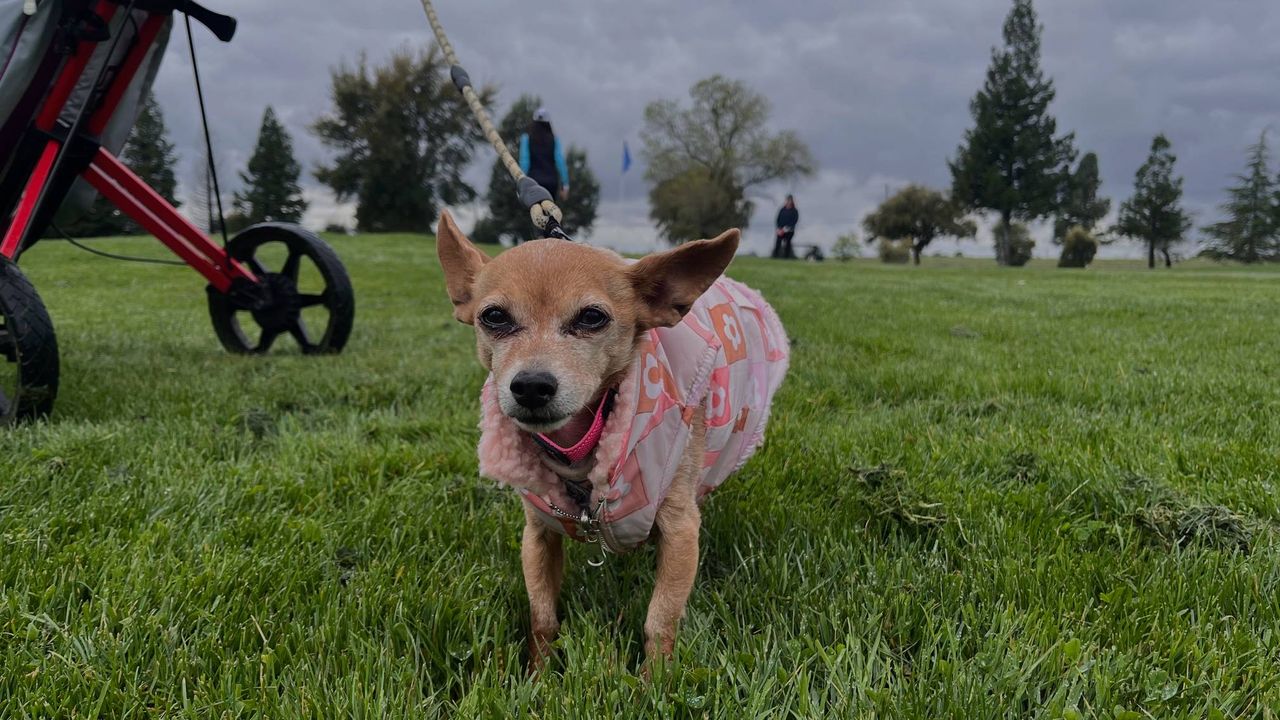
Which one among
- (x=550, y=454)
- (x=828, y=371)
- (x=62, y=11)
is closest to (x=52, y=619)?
(x=550, y=454)

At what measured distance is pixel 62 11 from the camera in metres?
3.56

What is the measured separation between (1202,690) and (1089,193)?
264ft

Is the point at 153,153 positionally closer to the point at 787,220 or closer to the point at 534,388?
the point at 787,220

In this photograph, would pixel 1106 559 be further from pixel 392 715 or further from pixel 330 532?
pixel 330 532

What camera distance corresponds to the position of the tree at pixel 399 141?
149 feet

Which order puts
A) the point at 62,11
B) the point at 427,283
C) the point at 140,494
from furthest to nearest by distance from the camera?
the point at 427,283
the point at 62,11
the point at 140,494

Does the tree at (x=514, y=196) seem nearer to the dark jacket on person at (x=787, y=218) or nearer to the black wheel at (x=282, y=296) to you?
the dark jacket on person at (x=787, y=218)

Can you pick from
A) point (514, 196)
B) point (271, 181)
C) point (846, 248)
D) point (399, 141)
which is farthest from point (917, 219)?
point (271, 181)

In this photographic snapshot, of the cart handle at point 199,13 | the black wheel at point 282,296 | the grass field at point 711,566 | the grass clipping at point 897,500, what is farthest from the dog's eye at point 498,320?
the black wheel at point 282,296

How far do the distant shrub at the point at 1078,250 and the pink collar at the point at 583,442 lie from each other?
168 ft

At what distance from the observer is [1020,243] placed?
5672 cm

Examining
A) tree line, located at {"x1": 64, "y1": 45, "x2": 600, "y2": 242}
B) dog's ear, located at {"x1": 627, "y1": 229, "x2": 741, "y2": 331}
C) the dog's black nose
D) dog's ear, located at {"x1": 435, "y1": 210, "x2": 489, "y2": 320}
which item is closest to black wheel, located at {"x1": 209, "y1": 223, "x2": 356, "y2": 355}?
dog's ear, located at {"x1": 435, "y1": 210, "x2": 489, "y2": 320}

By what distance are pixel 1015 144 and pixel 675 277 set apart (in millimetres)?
59880

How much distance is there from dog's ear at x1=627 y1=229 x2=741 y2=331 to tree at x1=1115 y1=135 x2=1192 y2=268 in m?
66.8
